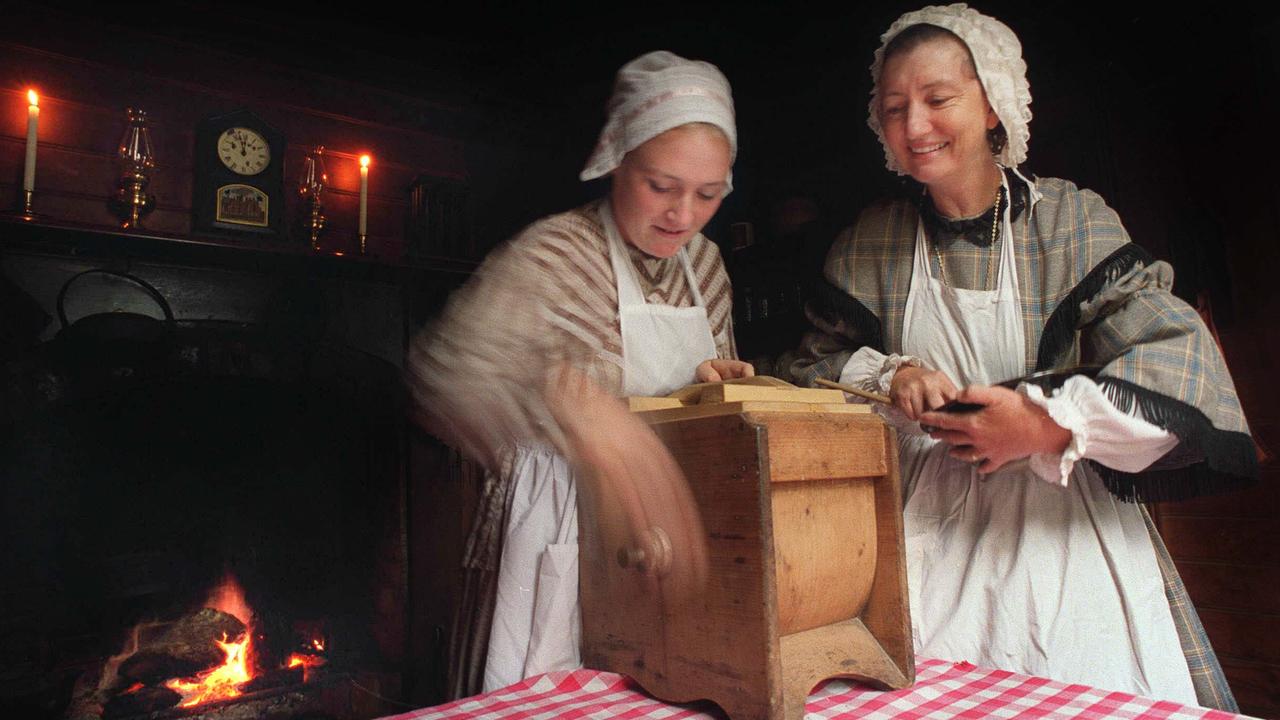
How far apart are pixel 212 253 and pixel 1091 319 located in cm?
158

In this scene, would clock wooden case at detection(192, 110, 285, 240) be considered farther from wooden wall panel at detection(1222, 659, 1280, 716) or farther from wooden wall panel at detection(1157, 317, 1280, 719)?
wooden wall panel at detection(1222, 659, 1280, 716)

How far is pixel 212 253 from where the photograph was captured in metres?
1.55

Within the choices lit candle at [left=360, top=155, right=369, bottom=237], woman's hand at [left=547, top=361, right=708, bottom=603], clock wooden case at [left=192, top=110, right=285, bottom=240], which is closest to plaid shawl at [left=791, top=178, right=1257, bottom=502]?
woman's hand at [left=547, top=361, right=708, bottom=603]

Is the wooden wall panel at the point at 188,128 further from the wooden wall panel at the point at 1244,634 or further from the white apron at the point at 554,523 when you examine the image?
the wooden wall panel at the point at 1244,634

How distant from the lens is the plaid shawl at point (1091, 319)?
0.76 meters

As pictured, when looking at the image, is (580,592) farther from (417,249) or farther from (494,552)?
(417,249)

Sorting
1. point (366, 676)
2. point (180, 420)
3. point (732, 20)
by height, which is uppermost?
point (732, 20)

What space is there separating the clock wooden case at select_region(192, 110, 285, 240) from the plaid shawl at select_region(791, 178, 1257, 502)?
48.3 inches

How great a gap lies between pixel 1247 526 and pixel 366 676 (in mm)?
1842

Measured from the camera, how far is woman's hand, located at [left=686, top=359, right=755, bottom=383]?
92 centimetres

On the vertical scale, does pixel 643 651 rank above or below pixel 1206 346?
below

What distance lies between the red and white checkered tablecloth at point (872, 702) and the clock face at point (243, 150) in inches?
51.8

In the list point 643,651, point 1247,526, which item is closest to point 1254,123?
point 1247,526

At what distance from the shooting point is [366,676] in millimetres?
1882
